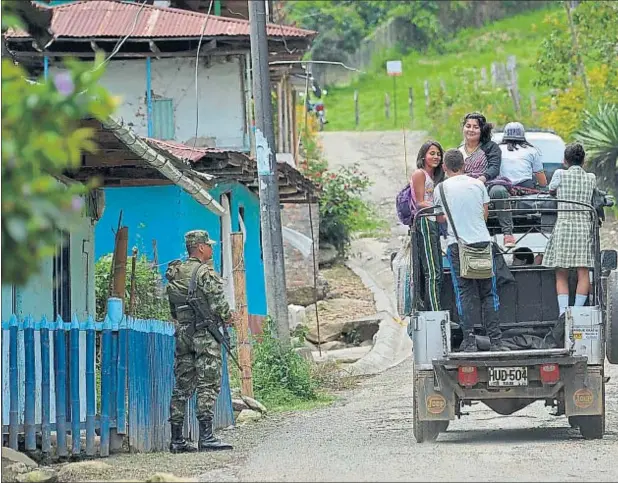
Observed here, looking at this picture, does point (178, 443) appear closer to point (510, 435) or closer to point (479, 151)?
point (510, 435)

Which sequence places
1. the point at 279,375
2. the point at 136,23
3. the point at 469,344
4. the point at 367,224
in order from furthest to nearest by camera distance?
the point at 367,224 < the point at 136,23 < the point at 279,375 < the point at 469,344

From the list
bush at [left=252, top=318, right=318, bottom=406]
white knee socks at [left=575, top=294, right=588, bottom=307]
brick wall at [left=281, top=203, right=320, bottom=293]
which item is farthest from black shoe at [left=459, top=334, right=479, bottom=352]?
brick wall at [left=281, top=203, right=320, bottom=293]

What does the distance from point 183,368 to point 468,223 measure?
2.85 m

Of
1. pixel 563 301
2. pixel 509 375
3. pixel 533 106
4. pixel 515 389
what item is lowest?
pixel 515 389

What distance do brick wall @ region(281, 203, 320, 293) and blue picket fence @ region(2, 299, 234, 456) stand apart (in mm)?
14783

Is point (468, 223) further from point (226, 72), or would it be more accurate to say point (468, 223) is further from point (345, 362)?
point (226, 72)

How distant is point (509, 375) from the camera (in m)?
10.8

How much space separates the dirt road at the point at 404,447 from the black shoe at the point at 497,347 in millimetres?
792

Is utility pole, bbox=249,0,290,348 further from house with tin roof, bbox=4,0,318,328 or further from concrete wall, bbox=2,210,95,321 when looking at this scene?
house with tin roof, bbox=4,0,318,328

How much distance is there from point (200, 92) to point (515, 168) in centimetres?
1275

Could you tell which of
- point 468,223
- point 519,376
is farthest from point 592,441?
point 468,223

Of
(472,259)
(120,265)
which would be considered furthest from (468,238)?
(120,265)

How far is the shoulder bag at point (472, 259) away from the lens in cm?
1081

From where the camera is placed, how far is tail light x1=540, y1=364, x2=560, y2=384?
35.3ft
